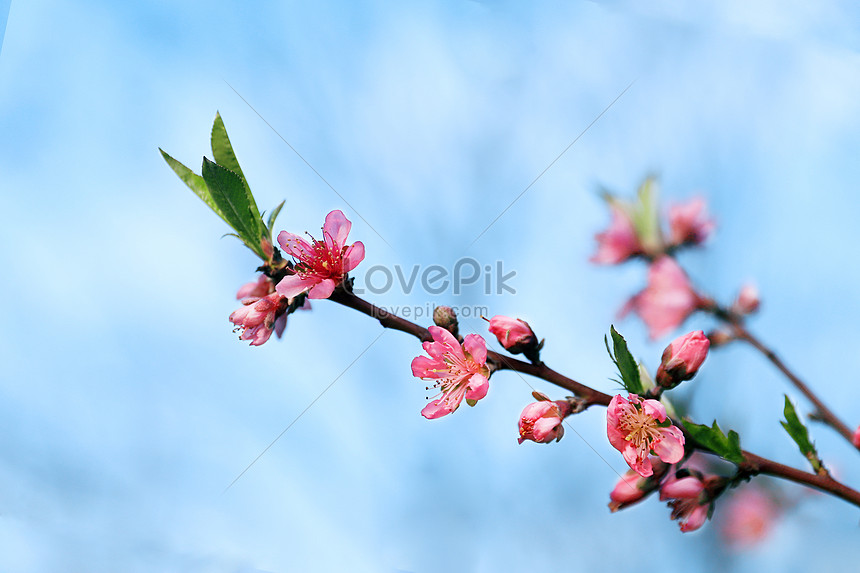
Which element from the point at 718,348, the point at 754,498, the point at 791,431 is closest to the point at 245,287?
the point at 791,431

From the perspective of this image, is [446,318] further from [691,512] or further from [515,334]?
[691,512]

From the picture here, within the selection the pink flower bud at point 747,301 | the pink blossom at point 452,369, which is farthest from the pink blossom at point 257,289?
the pink flower bud at point 747,301

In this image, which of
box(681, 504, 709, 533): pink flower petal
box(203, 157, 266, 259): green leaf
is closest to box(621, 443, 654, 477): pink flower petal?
box(681, 504, 709, 533): pink flower petal

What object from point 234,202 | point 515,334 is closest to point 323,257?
point 234,202

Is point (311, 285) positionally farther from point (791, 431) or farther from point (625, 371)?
point (791, 431)

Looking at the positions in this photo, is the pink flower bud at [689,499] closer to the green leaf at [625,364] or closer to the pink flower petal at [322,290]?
the green leaf at [625,364]

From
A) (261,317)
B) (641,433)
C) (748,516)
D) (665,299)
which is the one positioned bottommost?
(748,516)
